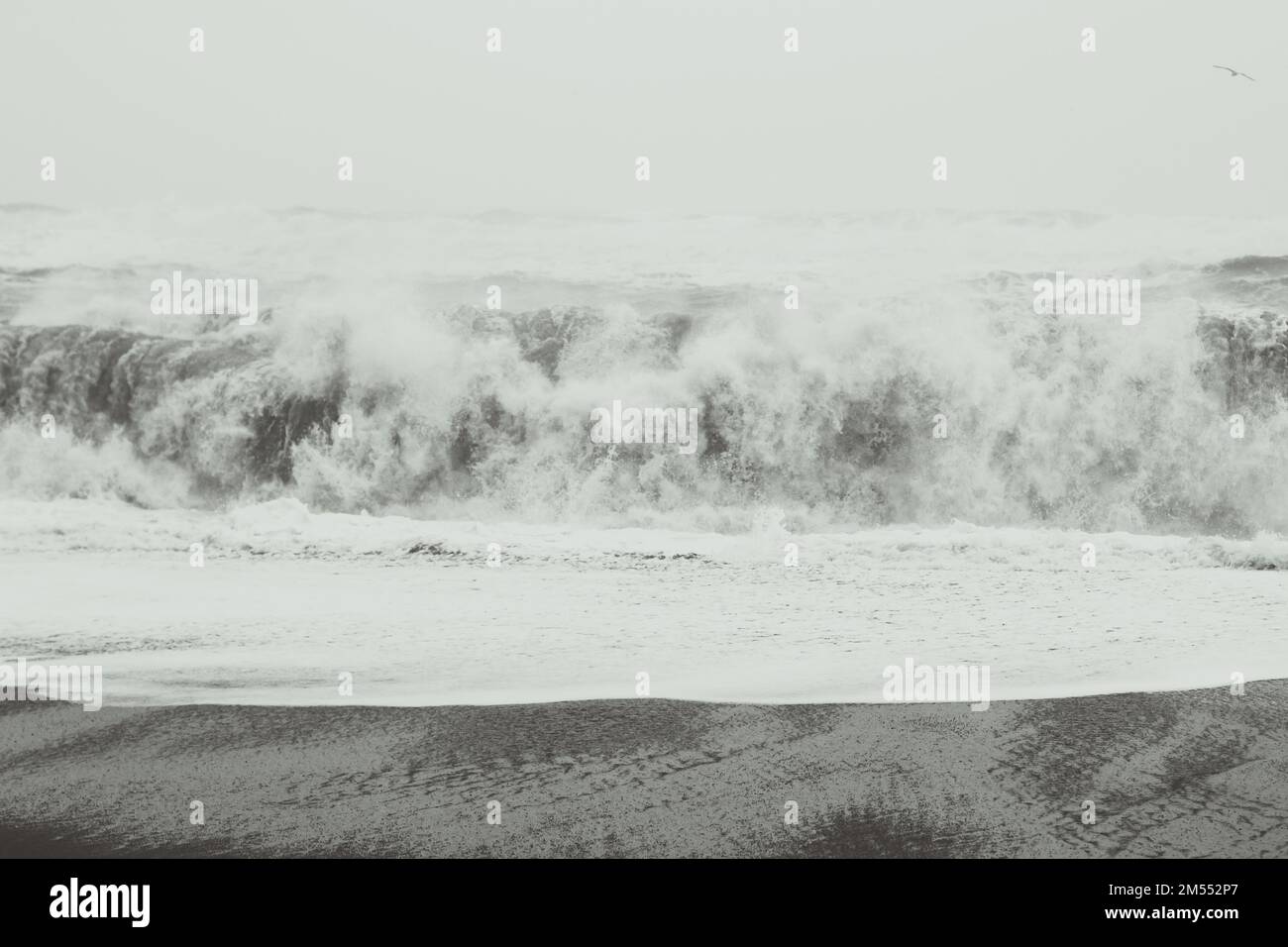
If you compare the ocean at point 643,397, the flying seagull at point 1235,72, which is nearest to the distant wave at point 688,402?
the ocean at point 643,397

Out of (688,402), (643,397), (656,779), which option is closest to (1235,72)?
(688,402)

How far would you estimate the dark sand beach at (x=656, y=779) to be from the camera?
85.8 inches

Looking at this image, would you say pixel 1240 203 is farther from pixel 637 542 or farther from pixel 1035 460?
pixel 637 542

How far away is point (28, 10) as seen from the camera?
12.6 feet

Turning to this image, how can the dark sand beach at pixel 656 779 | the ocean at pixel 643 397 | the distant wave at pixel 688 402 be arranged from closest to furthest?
the dark sand beach at pixel 656 779 → the ocean at pixel 643 397 → the distant wave at pixel 688 402

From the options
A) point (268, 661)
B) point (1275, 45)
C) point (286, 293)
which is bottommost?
point (268, 661)

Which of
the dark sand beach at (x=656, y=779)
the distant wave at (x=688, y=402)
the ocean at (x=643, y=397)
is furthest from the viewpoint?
the distant wave at (x=688, y=402)

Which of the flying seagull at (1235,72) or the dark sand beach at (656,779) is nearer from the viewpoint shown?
the dark sand beach at (656,779)

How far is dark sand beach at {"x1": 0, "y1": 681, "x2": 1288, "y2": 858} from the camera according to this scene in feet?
7.15

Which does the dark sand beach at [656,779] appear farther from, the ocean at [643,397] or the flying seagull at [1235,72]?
the flying seagull at [1235,72]

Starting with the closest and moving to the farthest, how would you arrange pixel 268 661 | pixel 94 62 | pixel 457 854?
pixel 457 854, pixel 268 661, pixel 94 62

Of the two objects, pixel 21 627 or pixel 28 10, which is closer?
pixel 21 627

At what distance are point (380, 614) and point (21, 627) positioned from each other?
1.09 m
